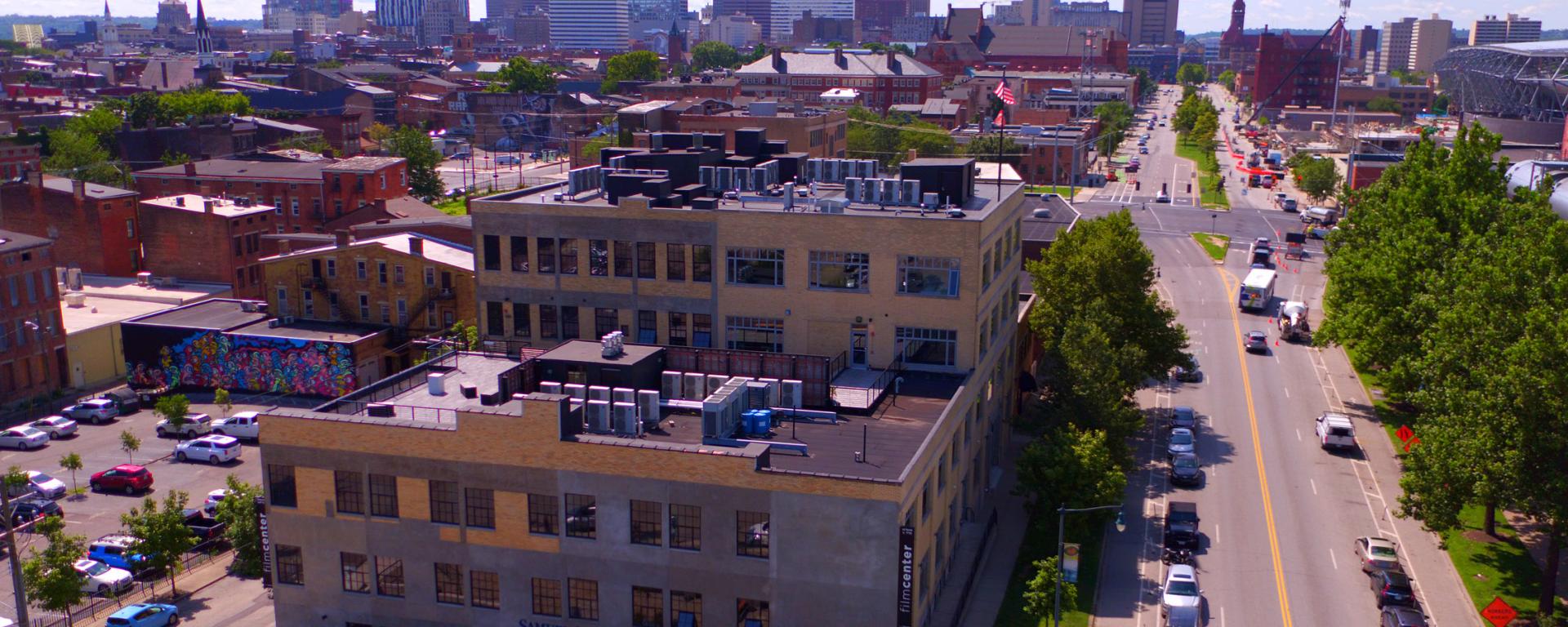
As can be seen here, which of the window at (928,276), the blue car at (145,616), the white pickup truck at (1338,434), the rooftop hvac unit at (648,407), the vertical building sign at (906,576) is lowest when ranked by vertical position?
the blue car at (145,616)

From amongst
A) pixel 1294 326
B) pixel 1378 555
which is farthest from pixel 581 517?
pixel 1294 326

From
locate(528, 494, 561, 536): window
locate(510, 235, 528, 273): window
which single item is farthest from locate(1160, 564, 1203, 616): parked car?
locate(510, 235, 528, 273): window

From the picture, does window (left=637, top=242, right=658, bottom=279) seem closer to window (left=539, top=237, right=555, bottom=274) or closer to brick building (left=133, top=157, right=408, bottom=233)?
window (left=539, top=237, right=555, bottom=274)

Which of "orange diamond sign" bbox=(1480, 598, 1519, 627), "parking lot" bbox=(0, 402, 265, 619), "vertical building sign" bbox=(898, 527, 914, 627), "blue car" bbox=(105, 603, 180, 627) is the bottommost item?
"parking lot" bbox=(0, 402, 265, 619)

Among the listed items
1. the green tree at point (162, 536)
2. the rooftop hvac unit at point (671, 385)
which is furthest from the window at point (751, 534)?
the green tree at point (162, 536)

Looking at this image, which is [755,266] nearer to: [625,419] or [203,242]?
[625,419]

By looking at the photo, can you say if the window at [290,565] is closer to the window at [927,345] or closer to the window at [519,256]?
the window at [519,256]
